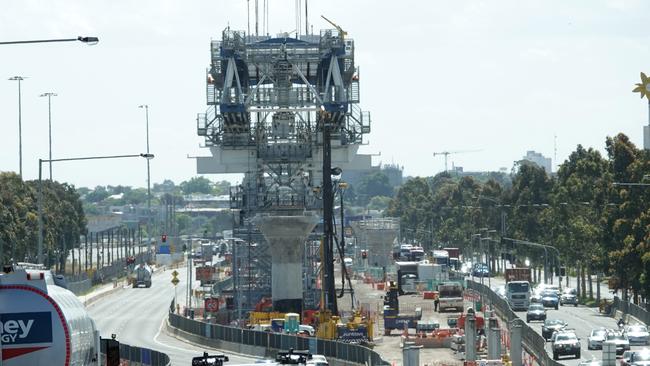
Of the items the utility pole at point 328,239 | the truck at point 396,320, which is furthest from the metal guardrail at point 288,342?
the truck at point 396,320

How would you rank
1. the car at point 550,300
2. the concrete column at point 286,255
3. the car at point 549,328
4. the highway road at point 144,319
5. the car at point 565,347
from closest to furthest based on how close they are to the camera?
the car at point 565,347 → the highway road at point 144,319 → the car at point 549,328 → the concrete column at point 286,255 → the car at point 550,300

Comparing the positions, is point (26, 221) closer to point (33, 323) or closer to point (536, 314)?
point (536, 314)

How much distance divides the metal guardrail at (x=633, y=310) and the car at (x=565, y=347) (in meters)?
20.2

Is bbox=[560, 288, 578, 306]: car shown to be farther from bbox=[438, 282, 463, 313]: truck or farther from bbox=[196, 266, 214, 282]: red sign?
bbox=[196, 266, 214, 282]: red sign

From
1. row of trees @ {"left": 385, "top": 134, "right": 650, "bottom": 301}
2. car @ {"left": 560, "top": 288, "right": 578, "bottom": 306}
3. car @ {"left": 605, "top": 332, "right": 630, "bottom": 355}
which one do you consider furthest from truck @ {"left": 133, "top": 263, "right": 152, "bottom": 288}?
car @ {"left": 605, "top": 332, "right": 630, "bottom": 355}

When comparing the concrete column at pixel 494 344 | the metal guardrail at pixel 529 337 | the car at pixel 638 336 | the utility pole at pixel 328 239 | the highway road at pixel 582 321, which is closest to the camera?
the metal guardrail at pixel 529 337

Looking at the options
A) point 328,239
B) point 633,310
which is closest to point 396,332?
point 328,239

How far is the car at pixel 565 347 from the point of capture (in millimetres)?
76000

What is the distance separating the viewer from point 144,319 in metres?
118

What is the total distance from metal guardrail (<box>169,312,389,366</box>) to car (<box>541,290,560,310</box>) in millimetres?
34765

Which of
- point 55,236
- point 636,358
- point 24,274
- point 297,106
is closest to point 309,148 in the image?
point 297,106

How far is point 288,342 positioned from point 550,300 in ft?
163

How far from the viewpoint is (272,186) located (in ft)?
404

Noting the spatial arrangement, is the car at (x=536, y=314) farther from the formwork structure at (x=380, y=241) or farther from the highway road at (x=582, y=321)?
the formwork structure at (x=380, y=241)
